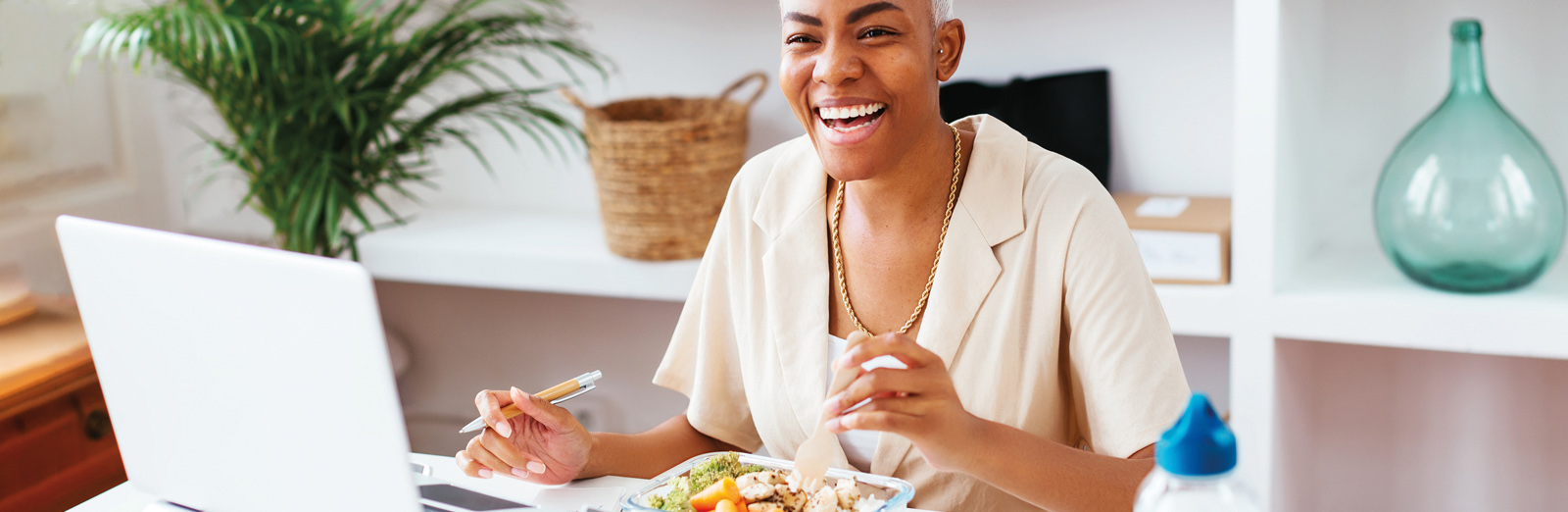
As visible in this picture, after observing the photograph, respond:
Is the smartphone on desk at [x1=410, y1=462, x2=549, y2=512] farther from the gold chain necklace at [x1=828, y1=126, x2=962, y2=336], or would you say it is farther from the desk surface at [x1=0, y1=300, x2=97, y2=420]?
the desk surface at [x1=0, y1=300, x2=97, y2=420]

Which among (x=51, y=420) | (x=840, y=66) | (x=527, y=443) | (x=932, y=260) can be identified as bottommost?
(x=51, y=420)

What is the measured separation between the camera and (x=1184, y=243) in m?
1.76

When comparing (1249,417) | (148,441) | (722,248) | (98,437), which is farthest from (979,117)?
(98,437)

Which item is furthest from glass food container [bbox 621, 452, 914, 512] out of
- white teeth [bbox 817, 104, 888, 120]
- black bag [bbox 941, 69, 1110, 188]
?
black bag [bbox 941, 69, 1110, 188]

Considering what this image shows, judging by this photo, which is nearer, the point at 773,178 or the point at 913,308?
the point at 913,308

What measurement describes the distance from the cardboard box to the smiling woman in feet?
1.86

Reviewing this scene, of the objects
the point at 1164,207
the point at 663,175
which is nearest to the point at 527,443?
the point at 663,175

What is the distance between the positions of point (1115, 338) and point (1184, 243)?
729 mm

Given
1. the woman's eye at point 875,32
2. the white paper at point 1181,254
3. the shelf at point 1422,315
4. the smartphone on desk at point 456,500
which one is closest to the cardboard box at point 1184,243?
the white paper at point 1181,254

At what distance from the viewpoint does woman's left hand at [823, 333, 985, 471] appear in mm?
893

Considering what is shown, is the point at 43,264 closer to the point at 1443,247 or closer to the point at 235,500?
the point at 235,500

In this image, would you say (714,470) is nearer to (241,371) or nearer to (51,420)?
(241,371)

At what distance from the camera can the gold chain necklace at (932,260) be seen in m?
1.22

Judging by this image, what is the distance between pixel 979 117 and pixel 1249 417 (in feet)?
2.47
